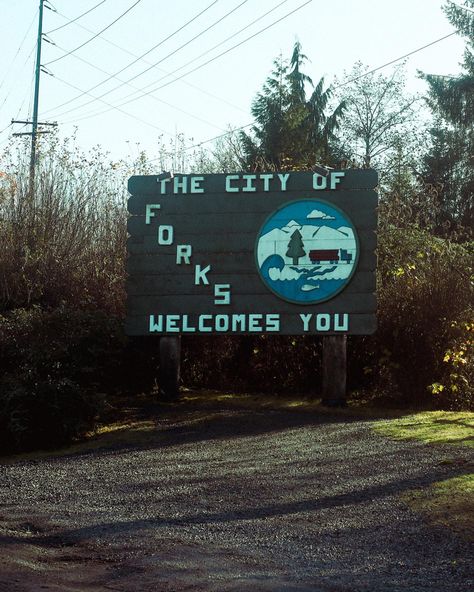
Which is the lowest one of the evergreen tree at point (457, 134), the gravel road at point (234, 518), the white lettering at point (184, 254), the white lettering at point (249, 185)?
the gravel road at point (234, 518)

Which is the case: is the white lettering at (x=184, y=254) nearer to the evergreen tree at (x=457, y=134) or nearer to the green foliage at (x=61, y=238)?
the green foliage at (x=61, y=238)

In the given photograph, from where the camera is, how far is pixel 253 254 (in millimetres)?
15812

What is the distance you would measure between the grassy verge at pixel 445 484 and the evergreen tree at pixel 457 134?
81.0 feet

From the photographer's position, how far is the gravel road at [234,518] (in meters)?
6.39

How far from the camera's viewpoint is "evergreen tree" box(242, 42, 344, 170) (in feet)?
123

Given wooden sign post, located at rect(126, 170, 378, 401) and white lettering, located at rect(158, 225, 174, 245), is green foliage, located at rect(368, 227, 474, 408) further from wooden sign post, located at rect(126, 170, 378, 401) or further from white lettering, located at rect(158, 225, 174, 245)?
white lettering, located at rect(158, 225, 174, 245)

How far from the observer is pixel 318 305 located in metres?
15.5

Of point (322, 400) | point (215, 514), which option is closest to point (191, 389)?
point (322, 400)

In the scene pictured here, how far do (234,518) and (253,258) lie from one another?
783 centimetres

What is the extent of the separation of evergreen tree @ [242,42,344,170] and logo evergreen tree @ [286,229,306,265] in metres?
19.0

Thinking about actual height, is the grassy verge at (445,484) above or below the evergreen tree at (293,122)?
below

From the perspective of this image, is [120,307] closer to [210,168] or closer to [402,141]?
[210,168]

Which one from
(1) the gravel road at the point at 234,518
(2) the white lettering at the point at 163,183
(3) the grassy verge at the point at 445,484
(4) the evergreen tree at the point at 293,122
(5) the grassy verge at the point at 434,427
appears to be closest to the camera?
(1) the gravel road at the point at 234,518

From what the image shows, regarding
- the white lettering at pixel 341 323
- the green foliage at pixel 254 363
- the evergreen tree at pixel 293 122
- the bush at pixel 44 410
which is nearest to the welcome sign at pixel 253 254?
the white lettering at pixel 341 323
